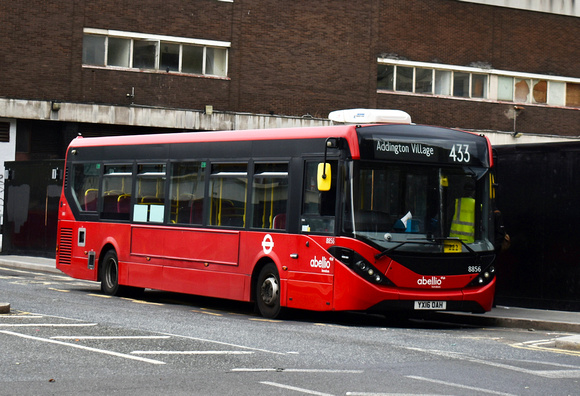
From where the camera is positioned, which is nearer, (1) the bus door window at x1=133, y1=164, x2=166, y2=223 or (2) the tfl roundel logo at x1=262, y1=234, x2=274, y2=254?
(2) the tfl roundel logo at x1=262, y1=234, x2=274, y2=254

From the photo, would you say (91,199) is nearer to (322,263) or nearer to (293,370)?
(322,263)

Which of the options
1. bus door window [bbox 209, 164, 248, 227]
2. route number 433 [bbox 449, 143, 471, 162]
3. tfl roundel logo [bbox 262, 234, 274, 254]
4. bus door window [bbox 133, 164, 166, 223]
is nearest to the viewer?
route number 433 [bbox 449, 143, 471, 162]

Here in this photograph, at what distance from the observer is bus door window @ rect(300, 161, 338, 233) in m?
14.0

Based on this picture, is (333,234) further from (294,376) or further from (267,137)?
(294,376)

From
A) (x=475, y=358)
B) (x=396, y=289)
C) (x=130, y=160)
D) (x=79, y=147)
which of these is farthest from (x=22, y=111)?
(x=475, y=358)

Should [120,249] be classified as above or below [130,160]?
below

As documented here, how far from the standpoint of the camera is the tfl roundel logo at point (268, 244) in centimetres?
1496

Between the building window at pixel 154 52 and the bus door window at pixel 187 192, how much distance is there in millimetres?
17767

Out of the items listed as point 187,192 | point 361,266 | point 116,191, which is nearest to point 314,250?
point 361,266

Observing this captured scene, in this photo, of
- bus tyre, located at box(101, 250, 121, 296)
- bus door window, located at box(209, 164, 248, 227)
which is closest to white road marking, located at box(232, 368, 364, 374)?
bus door window, located at box(209, 164, 248, 227)

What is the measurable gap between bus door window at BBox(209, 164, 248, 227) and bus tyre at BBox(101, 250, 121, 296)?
3321 mm

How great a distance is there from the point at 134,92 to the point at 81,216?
49.0 feet

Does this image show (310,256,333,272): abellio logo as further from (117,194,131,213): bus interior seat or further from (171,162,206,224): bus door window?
(117,194,131,213): bus interior seat

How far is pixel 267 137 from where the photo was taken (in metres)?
15.4
